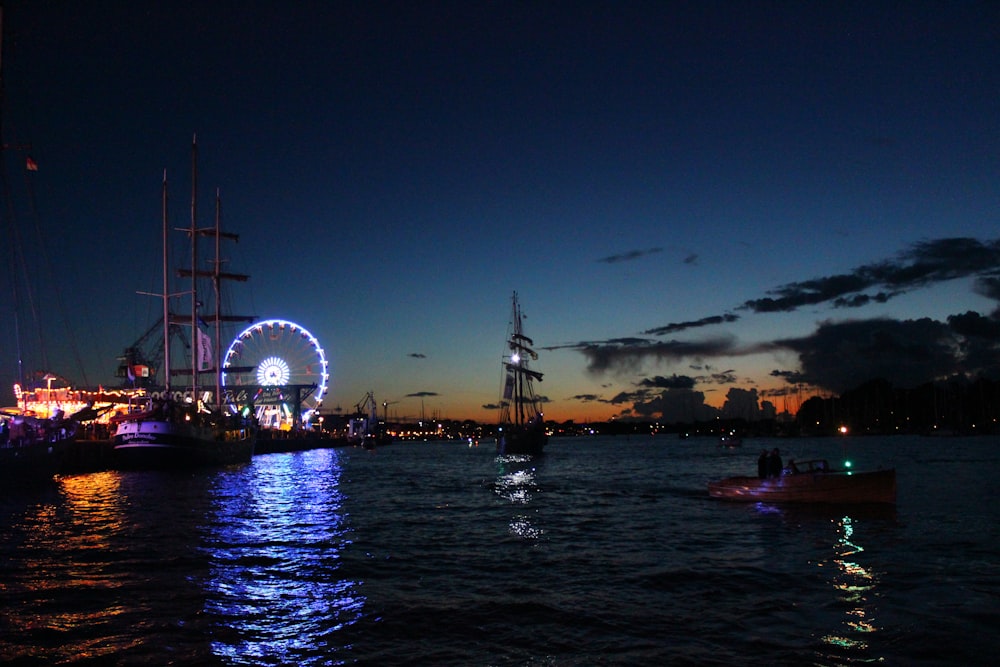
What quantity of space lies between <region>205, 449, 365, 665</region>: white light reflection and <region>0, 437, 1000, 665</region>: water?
78mm

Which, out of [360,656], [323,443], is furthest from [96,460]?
[323,443]

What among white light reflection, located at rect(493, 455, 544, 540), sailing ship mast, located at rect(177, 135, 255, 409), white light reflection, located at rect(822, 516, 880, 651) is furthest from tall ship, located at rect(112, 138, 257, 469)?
white light reflection, located at rect(822, 516, 880, 651)

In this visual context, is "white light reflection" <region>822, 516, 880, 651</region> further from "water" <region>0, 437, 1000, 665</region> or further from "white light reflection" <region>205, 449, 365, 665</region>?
"white light reflection" <region>205, 449, 365, 665</region>

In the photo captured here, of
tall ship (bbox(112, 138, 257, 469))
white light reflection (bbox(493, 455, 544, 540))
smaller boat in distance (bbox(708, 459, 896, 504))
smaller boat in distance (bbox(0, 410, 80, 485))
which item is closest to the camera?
white light reflection (bbox(493, 455, 544, 540))

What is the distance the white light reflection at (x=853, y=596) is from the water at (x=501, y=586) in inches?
2.5

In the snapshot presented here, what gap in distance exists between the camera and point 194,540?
2497 cm

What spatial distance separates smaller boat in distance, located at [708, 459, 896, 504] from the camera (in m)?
33.6

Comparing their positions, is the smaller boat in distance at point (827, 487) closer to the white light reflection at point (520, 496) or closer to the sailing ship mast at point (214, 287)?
the white light reflection at point (520, 496)

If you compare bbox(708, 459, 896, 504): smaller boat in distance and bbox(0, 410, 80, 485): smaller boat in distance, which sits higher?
bbox(0, 410, 80, 485): smaller boat in distance

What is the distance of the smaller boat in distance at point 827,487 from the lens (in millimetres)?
33562

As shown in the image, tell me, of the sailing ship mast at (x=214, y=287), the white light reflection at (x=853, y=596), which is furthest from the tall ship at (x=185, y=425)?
the white light reflection at (x=853, y=596)

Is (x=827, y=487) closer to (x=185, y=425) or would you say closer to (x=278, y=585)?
(x=278, y=585)

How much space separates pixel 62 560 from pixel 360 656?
13.2 metres

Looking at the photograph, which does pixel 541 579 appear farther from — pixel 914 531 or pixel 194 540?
pixel 914 531
